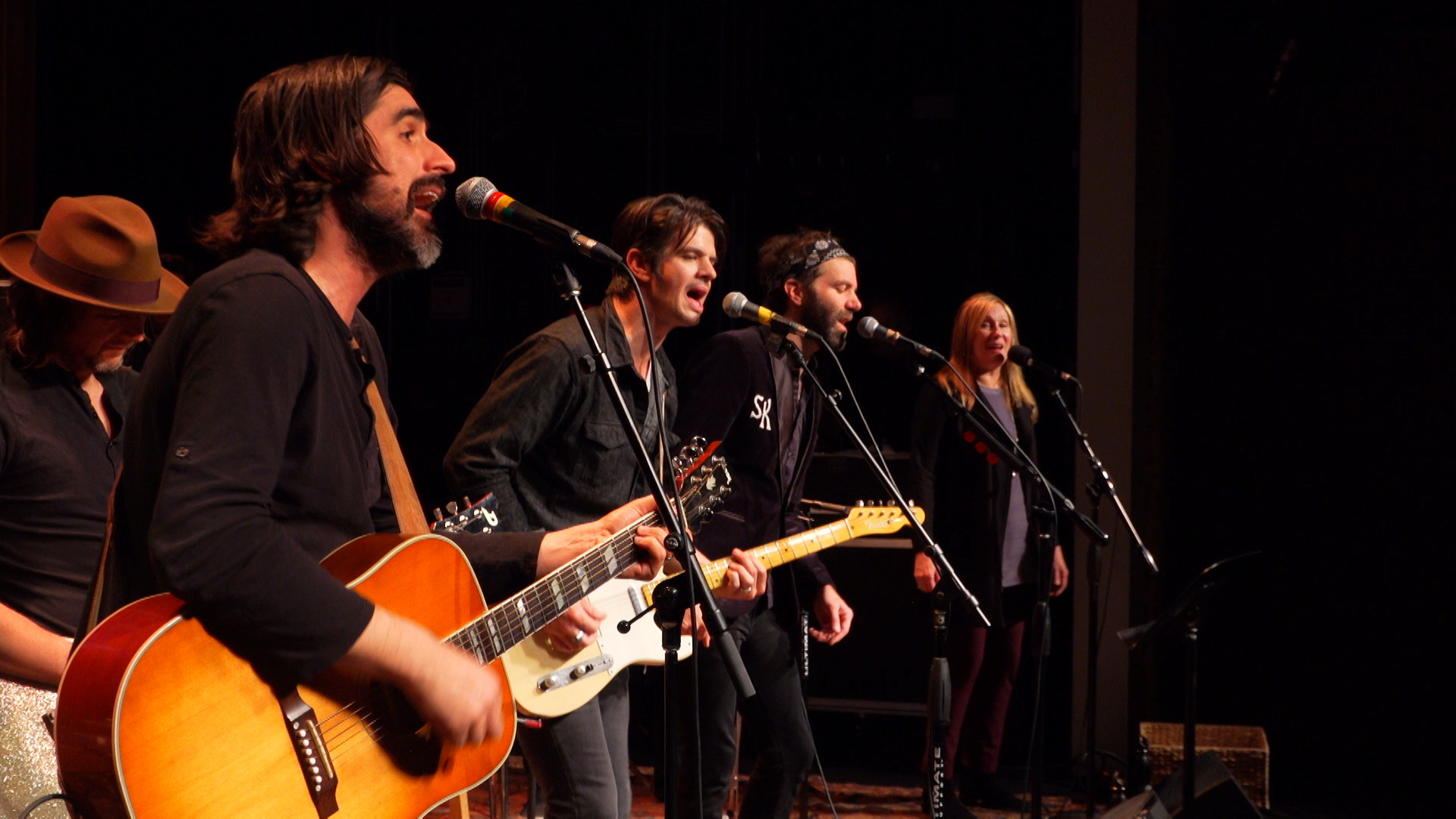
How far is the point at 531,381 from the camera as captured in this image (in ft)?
9.95

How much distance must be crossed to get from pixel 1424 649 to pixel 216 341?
228 inches

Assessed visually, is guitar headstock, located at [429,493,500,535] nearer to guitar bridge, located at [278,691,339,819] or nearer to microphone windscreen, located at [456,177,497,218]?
microphone windscreen, located at [456,177,497,218]

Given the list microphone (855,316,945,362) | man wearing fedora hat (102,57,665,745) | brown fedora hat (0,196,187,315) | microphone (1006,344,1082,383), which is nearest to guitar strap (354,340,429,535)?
man wearing fedora hat (102,57,665,745)

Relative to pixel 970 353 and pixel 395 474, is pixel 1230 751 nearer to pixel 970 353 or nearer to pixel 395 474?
pixel 970 353

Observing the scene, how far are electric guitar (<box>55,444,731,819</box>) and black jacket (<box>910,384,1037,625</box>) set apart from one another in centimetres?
338

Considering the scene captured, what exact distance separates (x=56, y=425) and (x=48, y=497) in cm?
16

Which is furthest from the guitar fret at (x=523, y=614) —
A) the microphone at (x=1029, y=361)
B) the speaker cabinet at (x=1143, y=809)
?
the microphone at (x=1029, y=361)

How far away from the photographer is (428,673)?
170cm

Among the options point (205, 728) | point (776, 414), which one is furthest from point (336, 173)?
point (776, 414)

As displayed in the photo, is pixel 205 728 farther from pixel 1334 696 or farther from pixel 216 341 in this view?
pixel 1334 696

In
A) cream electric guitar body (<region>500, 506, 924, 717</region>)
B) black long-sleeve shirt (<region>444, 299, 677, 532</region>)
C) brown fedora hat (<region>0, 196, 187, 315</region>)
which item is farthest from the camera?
black long-sleeve shirt (<region>444, 299, 677, 532</region>)

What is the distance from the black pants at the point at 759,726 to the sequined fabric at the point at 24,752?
1.63 metres

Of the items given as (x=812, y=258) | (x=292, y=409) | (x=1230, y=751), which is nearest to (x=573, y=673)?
(x=292, y=409)

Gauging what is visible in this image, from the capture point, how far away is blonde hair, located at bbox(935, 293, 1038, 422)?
548 centimetres
